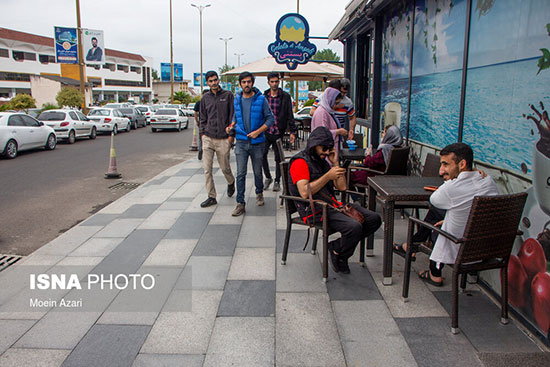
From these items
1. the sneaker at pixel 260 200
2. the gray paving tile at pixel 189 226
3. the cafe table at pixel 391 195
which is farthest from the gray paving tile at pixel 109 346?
the sneaker at pixel 260 200

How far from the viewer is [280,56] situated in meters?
11.5

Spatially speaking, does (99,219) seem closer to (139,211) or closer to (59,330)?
(139,211)

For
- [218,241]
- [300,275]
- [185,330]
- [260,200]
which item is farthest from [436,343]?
[260,200]

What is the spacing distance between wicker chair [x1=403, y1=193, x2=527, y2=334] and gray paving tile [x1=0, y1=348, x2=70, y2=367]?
8.97 feet

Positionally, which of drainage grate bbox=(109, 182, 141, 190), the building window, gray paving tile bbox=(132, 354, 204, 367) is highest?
the building window

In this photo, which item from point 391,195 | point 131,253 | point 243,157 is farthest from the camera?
point 243,157

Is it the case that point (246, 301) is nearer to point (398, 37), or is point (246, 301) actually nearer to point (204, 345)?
point (204, 345)

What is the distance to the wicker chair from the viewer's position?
3.06m

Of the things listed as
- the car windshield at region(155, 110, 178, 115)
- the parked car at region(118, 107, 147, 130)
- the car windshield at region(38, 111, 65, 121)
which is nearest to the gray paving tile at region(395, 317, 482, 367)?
the car windshield at region(38, 111, 65, 121)

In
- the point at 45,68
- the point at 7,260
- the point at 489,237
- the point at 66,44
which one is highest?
the point at 45,68

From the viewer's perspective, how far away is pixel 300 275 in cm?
430

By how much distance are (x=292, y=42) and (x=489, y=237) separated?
30.1ft

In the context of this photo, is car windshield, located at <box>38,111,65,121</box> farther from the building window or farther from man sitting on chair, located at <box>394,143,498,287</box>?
the building window

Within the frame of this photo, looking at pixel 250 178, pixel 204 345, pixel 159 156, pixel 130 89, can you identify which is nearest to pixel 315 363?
pixel 204 345
